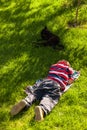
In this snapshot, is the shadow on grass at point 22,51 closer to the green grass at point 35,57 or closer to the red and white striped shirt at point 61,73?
the green grass at point 35,57

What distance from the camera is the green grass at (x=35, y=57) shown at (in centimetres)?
796

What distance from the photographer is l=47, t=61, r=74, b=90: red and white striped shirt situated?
29.0ft

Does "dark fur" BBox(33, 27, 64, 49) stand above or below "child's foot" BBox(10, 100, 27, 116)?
above

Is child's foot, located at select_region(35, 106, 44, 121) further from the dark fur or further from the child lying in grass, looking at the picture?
the dark fur

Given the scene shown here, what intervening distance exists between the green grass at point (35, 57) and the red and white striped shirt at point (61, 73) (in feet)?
0.90

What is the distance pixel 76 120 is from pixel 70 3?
20.0 feet

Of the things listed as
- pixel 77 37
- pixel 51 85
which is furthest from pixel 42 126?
pixel 77 37

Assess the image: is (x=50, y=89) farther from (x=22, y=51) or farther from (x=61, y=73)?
(x=22, y=51)

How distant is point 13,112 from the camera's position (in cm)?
809

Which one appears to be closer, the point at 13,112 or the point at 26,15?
the point at 13,112

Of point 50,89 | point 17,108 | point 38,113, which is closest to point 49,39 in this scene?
point 50,89

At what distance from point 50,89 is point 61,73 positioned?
66 centimetres

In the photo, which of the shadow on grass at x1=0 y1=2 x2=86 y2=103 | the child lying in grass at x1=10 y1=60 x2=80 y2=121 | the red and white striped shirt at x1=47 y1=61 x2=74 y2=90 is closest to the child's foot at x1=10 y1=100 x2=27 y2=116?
the child lying in grass at x1=10 y1=60 x2=80 y2=121

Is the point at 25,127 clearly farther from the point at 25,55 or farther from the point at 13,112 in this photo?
the point at 25,55
